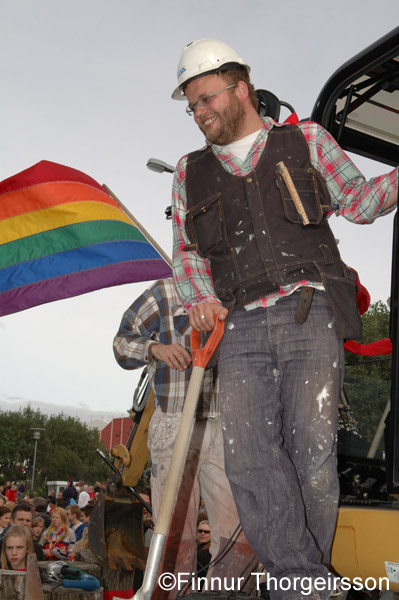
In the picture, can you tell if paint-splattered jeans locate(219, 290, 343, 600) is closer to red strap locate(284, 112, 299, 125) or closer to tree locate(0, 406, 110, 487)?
red strap locate(284, 112, 299, 125)

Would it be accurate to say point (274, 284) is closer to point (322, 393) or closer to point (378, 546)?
point (322, 393)

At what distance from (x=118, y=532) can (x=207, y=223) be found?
12.7ft

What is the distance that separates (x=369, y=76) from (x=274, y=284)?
4.91 feet

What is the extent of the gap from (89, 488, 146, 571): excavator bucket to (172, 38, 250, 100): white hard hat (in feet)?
13.2

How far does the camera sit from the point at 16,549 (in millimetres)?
6234

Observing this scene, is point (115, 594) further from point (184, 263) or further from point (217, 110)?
point (217, 110)

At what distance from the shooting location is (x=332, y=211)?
2.87m

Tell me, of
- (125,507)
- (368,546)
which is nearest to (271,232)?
(368,546)

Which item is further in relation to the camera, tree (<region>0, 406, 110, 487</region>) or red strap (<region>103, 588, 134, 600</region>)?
tree (<region>0, 406, 110, 487</region>)

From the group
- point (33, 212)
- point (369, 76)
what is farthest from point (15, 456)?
point (369, 76)

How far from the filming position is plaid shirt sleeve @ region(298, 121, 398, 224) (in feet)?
9.14

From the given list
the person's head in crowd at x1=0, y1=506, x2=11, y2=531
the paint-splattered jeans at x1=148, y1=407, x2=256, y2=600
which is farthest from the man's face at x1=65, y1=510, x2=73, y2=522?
the paint-splattered jeans at x1=148, y1=407, x2=256, y2=600

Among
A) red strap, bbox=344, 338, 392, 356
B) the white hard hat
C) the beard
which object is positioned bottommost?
red strap, bbox=344, 338, 392, 356

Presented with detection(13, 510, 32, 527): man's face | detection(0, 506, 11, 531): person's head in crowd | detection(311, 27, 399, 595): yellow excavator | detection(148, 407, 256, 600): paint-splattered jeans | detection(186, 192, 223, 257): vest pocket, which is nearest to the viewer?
detection(311, 27, 399, 595): yellow excavator
